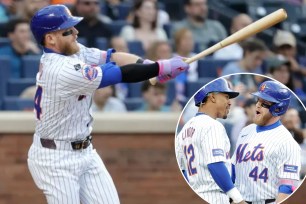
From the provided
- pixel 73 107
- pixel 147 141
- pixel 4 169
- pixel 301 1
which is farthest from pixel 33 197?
pixel 301 1

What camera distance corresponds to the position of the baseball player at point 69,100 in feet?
20.5

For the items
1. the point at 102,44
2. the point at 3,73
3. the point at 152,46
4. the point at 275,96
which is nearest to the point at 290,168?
the point at 275,96

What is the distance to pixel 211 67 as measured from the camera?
1005cm

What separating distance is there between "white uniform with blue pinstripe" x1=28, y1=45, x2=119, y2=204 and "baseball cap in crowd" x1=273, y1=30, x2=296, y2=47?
4388 millimetres

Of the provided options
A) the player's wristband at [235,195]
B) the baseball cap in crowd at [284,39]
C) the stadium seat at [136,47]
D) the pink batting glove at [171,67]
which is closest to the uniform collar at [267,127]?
the player's wristband at [235,195]

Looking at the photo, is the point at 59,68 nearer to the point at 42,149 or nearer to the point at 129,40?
the point at 42,149

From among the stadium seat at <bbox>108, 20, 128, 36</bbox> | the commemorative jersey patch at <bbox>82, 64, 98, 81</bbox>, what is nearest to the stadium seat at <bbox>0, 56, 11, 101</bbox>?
the stadium seat at <bbox>108, 20, 128, 36</bbox>

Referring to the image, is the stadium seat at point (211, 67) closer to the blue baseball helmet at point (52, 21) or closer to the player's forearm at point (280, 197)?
the blue baseball helmet at point (52, 21)

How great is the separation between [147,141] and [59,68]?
2.66 m

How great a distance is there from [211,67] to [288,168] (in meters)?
4.64

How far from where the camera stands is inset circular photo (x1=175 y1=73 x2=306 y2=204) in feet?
17.9

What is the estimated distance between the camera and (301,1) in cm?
1327

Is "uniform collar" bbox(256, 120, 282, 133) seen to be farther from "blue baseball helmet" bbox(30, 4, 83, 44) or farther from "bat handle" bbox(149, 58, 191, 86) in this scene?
"blue baseball helmet" bbox(30, 4, 83, 44)

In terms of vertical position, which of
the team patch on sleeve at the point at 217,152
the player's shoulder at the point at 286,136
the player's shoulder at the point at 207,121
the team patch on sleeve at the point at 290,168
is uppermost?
the player's shoulder at the point at 207,121
